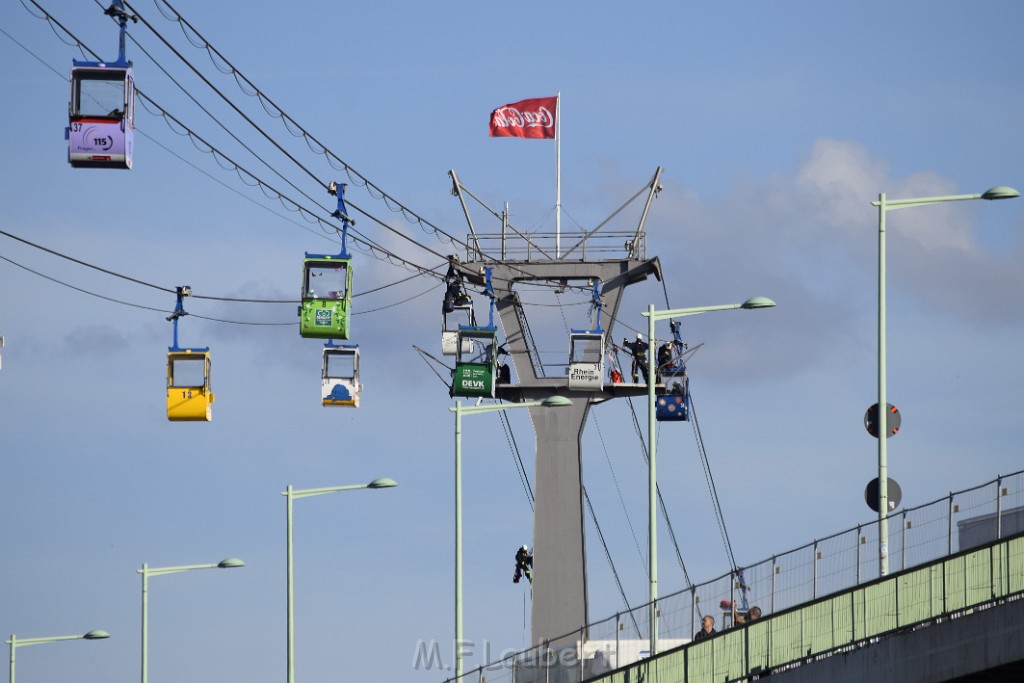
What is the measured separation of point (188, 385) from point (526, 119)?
25.0 m

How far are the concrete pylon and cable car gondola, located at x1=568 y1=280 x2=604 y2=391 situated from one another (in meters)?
2.31

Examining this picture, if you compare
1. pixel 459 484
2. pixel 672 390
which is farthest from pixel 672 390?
pixel 459 484

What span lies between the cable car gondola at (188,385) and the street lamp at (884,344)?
13.1 meters

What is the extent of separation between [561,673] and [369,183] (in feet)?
39.9

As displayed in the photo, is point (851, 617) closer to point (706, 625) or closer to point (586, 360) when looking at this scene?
point (706, 625)

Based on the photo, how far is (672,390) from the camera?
230 ft

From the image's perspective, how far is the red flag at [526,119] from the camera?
67750 mm

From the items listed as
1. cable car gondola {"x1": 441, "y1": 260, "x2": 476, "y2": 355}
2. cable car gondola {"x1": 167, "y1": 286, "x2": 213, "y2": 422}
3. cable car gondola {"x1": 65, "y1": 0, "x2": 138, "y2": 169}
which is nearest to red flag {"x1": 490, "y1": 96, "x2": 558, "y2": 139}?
cable car gondola {"x1": 441, "y1": 260, "x2": 476, "y2": 355}

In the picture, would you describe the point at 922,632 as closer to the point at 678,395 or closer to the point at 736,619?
the point at 736,619

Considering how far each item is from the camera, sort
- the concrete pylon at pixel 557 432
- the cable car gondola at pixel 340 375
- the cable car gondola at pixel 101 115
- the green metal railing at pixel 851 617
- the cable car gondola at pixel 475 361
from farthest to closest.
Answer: the concrete pylon at pixel 557 432 → the cable car gondola at pixel 475 361 → the cable car gondola at pixel 340 375 → the green metal railing at pixel 851 617 → the cable car gondola at pixel 101 115

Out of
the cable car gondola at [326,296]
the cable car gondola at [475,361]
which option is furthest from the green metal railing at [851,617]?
the cable car gondola at [475,361]

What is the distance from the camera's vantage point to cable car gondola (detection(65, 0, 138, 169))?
36562 mm

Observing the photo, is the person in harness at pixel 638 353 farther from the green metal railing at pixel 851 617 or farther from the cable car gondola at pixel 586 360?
the green metal railing at pixel 851 617

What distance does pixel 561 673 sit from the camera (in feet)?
163
